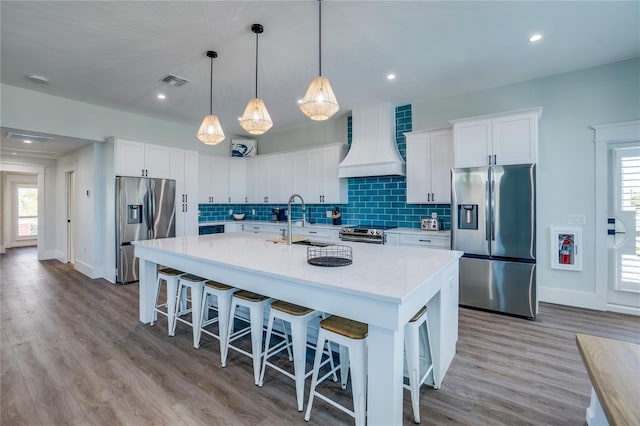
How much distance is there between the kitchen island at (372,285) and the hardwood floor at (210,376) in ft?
1.14

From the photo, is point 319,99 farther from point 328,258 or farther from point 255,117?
point 328,258

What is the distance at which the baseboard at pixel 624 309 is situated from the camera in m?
3.36

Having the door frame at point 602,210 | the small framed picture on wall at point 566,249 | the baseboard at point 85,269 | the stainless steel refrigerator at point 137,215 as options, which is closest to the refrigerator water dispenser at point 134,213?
the stainless steel refrigerator at point 137,215

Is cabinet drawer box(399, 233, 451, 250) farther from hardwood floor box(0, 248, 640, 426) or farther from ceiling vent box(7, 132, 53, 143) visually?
ceiling vent box(7, 132, 53, 143)

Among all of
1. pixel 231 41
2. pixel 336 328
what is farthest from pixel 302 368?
pixel 231 41

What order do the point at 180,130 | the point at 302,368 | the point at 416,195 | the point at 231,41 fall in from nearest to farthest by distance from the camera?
the point at 302,368 → the point at 231,41 → the point at 416,195 → the point at 180,130

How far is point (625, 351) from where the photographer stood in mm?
1314

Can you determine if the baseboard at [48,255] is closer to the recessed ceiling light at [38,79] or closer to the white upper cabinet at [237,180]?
the white upper cabinet at [237,180]

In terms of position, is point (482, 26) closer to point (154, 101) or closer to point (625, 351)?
point (625, 351)

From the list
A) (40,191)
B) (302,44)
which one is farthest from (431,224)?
(40,191)

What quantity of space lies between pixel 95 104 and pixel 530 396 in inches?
247

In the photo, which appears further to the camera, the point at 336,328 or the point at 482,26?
the point at 482,26

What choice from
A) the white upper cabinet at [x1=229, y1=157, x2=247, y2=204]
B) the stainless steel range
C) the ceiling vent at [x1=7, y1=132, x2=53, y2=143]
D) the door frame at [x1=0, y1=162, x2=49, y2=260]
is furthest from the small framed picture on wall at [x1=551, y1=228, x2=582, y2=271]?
the door frame at [x1=0, y1=162, x2=49, y2=260]

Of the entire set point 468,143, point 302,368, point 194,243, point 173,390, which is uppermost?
point 468,143
